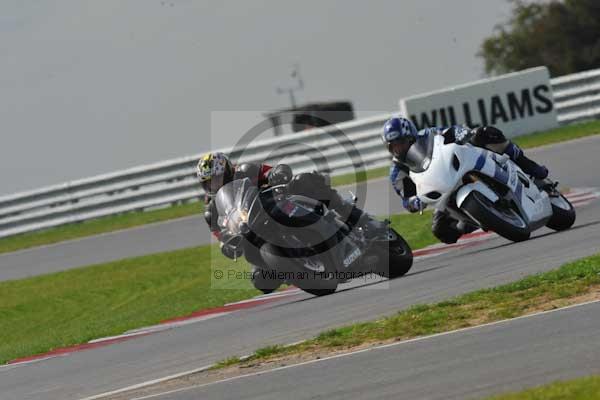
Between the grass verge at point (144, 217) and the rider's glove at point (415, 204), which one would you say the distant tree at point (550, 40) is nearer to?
the grass verge at point (144, 217)

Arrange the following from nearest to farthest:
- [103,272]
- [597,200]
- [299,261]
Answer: [299,261] < [597,200] < [103,272]

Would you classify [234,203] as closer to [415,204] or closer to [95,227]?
[415,204]

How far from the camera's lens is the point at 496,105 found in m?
25.5

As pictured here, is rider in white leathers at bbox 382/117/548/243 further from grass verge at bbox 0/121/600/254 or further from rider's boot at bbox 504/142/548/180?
grass verge at bbox 0/121/600/254

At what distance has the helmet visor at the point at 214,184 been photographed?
1234 centimetres

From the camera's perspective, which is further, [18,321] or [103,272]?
[103,272]

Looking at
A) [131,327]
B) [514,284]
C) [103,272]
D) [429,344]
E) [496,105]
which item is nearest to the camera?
[429,344]

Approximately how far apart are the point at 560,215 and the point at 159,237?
1033 centimetres

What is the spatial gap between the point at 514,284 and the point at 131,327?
16.5ft

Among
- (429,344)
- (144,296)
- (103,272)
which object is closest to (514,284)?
(429,344)

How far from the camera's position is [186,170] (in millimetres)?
27109

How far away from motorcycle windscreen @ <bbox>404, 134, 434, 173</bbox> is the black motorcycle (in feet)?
2.06

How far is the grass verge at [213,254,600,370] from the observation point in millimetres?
8930

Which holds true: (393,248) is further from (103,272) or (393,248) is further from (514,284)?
(103,272)
